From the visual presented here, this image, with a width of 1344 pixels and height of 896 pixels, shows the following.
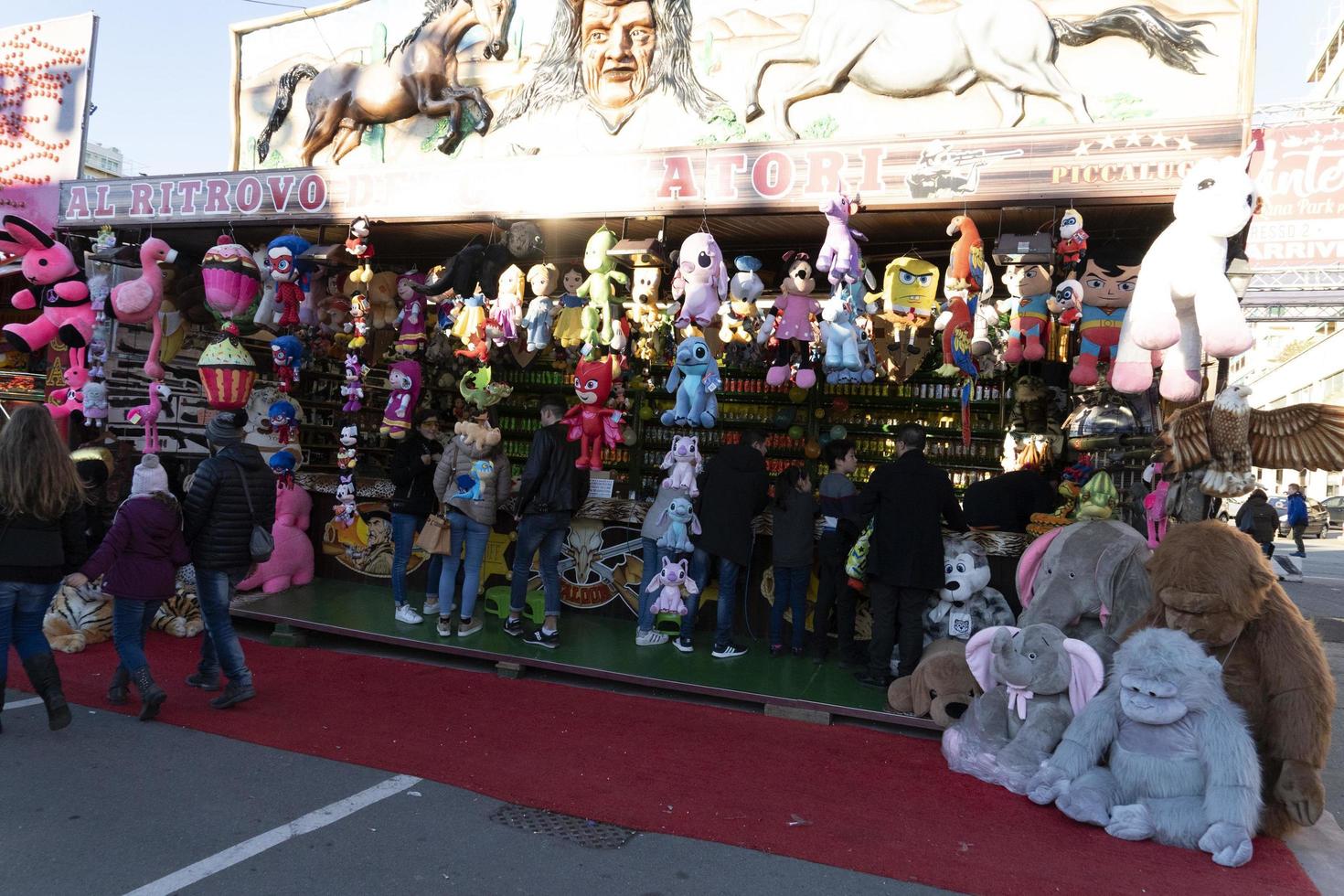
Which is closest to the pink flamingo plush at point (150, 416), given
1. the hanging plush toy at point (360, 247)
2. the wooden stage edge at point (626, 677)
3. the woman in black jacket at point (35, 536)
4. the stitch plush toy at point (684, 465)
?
the wooden stage edge at point (626, 677)

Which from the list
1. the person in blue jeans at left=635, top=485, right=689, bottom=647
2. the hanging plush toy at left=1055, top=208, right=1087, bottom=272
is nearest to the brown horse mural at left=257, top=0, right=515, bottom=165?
the person in blue jeans at left=635, top=485, right=689, bottom=647

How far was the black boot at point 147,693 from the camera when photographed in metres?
4.68

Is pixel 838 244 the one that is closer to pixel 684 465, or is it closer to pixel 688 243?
pixel 688 243

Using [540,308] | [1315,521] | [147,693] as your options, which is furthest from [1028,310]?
[1315,521]

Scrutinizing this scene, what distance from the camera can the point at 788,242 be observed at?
663 centimetres

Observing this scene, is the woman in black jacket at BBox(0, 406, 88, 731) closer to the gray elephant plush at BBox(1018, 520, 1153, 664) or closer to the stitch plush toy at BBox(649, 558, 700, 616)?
the stitch plush toy at BBox(649, 558, 700, 616)

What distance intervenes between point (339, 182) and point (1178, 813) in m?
6.72

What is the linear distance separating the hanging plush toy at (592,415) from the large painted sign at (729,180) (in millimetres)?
1159

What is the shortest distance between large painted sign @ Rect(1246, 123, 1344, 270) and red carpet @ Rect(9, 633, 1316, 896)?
21.8ft

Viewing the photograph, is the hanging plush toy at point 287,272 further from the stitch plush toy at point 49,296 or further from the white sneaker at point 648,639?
the white sneaker at point 648,639

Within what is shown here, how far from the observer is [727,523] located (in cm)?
621

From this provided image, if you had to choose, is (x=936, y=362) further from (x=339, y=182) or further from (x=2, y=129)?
(x=2, y=129)

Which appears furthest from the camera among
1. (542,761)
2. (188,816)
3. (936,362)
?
(936,362)

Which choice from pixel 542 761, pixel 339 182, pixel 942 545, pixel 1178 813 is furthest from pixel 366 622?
pixel 1178 813
